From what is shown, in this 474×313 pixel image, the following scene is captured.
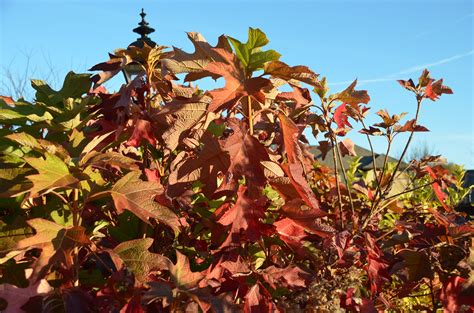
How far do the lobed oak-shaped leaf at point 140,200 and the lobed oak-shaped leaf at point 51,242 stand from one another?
0.39 ft

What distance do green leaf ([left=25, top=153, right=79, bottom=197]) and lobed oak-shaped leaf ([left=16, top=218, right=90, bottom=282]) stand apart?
87mm

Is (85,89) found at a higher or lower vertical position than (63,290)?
higher

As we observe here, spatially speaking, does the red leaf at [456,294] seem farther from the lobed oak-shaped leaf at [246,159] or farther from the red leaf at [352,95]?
the lobed oak-shaped leaf at [246,159]

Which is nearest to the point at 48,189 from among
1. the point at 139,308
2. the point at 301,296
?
the point at 139,308

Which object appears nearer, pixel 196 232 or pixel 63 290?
pixel 63 290

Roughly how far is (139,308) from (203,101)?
60cm

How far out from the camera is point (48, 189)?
50.1 inches

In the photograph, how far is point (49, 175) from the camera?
51.4 inches

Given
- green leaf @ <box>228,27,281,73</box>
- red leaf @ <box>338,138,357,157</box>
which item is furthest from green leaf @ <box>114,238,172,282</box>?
red leaf @ <box>338,138,357,157</box>

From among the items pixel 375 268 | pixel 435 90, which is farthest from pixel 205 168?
pixel 435 90

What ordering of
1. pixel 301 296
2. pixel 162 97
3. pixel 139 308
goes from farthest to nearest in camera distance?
pixel 162 97, pixel 301 296, pixel 139 308

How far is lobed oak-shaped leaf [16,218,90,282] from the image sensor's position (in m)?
1.27

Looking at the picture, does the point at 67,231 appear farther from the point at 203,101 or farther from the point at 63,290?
the point at 203,101

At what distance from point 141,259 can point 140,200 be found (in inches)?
5.7
